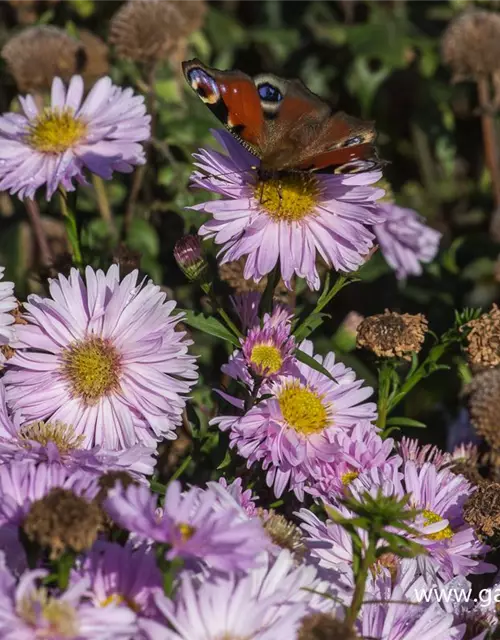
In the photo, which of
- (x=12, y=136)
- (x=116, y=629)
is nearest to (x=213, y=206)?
(x=12, y=136)

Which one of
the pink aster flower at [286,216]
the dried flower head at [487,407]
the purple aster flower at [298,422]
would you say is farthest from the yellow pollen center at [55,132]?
the dried flower head at [487,407]

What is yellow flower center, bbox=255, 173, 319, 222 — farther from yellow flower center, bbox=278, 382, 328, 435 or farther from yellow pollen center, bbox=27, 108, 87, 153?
yellow pollen center, bbox=27, 108, 87, 153

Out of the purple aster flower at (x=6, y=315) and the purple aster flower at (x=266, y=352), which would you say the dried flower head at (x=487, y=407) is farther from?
the purple aster flower at (x=6, y=315)

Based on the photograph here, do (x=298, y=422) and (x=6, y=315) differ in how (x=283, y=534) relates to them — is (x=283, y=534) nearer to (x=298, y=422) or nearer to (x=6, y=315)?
(x=298, y=422)

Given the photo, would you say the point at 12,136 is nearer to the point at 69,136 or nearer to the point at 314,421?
the point at 69,136

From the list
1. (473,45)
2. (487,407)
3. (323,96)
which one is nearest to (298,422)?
(487,407)

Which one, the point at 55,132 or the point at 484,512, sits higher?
the point at 55,132
